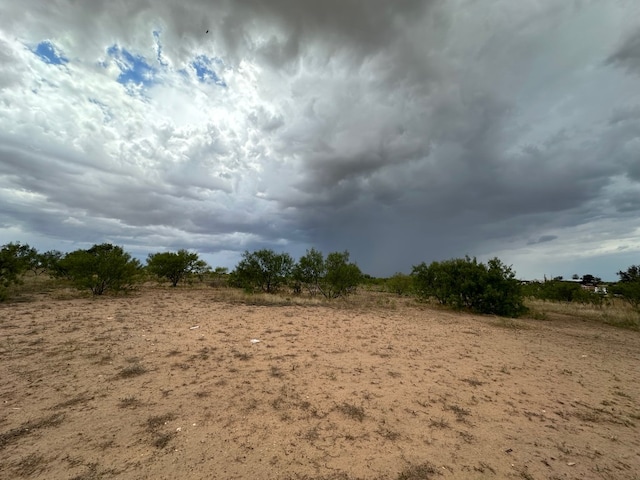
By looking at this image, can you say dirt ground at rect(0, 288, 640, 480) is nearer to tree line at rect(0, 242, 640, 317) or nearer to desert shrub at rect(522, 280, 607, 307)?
tree line at rect(0, 242, 640, 317)

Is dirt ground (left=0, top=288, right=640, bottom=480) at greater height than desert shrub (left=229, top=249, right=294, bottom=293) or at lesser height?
lesser

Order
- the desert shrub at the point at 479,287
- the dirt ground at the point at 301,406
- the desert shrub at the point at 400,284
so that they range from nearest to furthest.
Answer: the dirt ground at the point at 301,406 < the desert shrub at the point at 479,287 < the desert shrub at the point at 400,284

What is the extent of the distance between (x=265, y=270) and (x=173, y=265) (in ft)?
28.3

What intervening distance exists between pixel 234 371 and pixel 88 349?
3807 millimetres

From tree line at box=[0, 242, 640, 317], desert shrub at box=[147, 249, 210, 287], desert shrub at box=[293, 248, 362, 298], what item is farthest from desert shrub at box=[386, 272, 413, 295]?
desert shrub at box=[147, 249, 210, 287]

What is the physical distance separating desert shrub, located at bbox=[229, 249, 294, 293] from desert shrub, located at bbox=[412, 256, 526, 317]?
11.3 meters

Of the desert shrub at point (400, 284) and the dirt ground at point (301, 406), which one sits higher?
the desert shrub at point (400, 284)

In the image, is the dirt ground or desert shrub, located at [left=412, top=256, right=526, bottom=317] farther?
desert shrub, located at [left=412, top=256, right=526, bottom=317]

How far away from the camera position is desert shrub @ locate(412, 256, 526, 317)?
671 inches

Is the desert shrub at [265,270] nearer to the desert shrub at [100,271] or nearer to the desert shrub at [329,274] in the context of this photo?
the desert shrub at [329,274]

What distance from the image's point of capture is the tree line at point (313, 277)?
17188 mm

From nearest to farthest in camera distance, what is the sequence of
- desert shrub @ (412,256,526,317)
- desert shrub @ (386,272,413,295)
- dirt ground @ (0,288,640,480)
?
1. dirt ground @ (0,288,640,480)
2. desert shrub @ (412,256,526,317)
3. desert shrub @ (386,272,413,295)

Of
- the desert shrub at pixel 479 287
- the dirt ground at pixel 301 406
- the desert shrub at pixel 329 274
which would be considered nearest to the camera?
the dirt ground at pixel 301 406

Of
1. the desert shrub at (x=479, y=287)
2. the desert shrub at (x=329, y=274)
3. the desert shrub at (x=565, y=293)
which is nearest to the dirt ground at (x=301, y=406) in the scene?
the desert shrub at (x=479, y=287)
